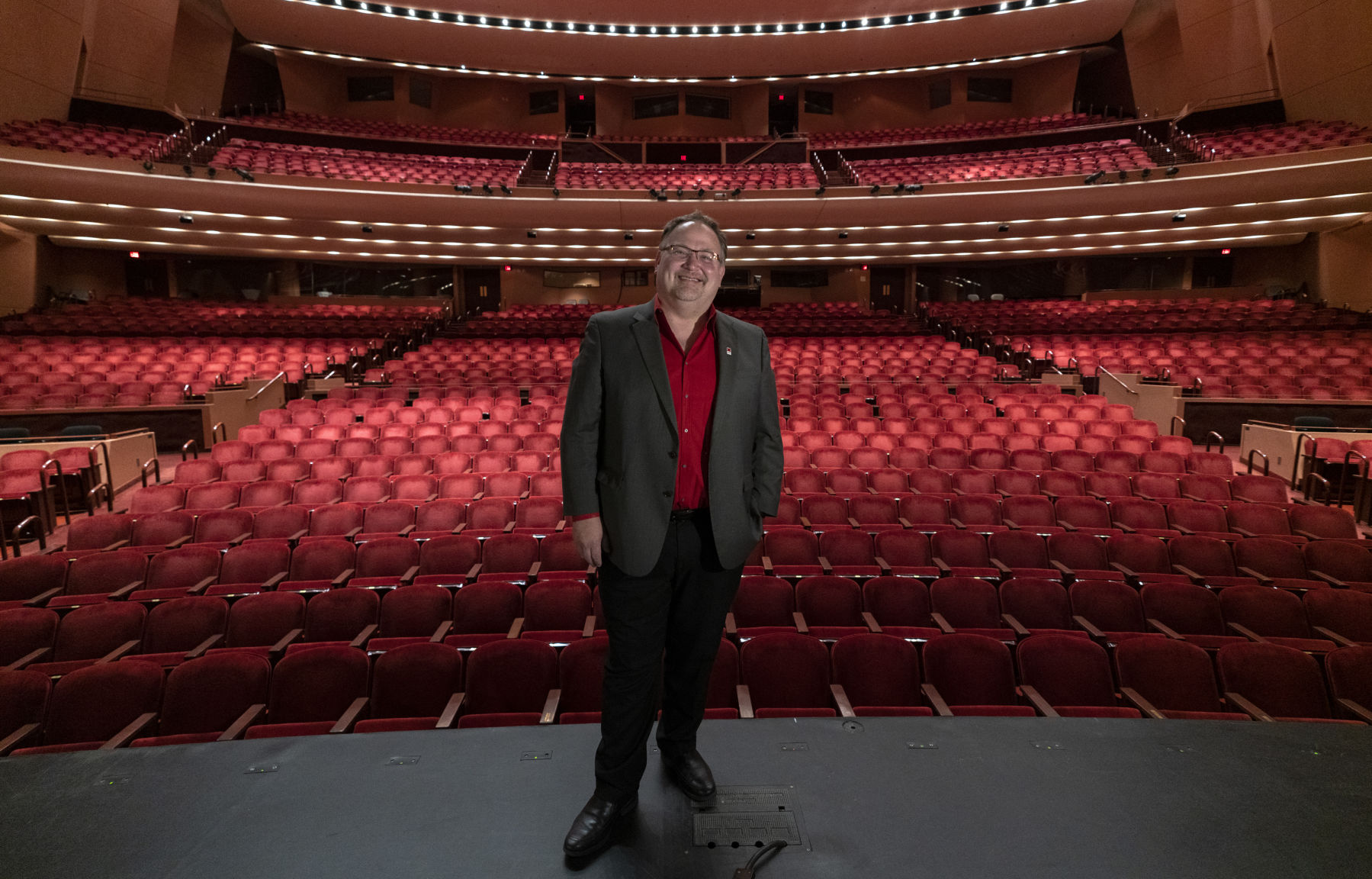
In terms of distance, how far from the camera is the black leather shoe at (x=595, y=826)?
112 cm

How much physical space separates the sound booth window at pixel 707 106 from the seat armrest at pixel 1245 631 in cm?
1706

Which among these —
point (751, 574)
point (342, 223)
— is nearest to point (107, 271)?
point (342, 223)

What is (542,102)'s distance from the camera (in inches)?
656

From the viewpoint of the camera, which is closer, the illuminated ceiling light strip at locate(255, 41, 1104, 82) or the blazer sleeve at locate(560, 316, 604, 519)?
the blazer sleeve at locate(560, 316, 604, 519)

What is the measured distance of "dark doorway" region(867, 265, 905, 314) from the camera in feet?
49.4

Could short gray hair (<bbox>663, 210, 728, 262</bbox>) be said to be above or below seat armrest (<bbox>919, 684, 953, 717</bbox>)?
above

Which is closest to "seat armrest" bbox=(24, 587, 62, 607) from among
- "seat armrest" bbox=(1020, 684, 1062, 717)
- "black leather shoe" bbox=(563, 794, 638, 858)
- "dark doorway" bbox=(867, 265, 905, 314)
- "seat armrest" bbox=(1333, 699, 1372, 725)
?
"black leather shoe" bbox=(563, 794, 638, 858)

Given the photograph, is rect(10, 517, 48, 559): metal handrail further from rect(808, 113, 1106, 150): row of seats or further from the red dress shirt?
rect(808, 113, 1106, 150): row of seats

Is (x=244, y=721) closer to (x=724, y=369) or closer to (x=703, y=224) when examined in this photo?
(x=724, y=369)

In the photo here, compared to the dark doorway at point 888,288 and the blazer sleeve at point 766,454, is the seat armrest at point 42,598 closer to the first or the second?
the blazer sleeve at point 766,454

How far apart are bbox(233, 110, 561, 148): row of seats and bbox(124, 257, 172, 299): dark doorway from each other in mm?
3736

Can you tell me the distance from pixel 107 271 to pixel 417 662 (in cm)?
1563

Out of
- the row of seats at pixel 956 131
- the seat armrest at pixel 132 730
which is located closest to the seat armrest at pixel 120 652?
the seat armrest at pixel 132 730

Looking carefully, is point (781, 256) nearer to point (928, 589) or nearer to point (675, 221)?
point (928, 589)
